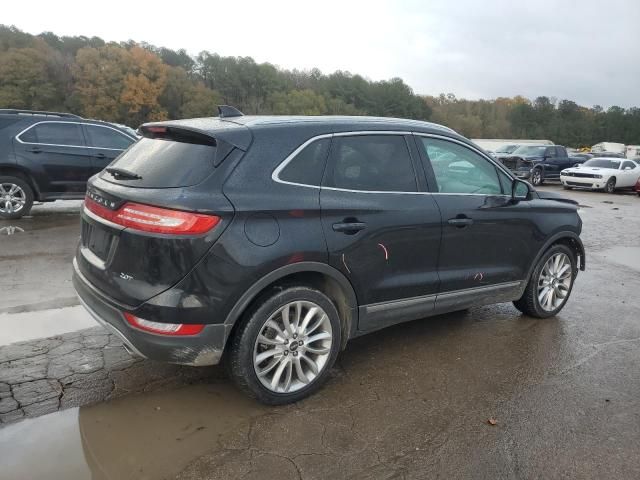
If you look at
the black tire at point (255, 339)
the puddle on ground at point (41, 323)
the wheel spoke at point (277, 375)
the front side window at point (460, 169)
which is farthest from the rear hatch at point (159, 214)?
the front side window at point (460, 169)

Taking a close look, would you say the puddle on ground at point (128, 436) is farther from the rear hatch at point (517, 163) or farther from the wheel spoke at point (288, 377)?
the rear hatch at point (517, 163)

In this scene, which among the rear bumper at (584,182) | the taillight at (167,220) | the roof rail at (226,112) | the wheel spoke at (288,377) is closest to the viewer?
the taillight at (167,220)

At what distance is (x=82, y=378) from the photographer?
3.53 metres

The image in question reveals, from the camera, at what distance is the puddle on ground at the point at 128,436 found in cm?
265

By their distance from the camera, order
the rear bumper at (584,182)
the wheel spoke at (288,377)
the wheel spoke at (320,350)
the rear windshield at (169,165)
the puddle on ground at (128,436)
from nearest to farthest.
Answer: the puddle on ground at (128,436), the rear windshield at (169,165), the wheel spoke at (288,377), the wheel spoke at (320,350), the rear bumper at (584,182)

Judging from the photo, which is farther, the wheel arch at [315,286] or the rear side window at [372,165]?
the rear side window at [372,165]

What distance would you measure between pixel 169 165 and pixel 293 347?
1352 mm

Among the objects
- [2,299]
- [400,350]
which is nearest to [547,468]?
[400,350]

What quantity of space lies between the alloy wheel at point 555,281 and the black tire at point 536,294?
0.10 feet

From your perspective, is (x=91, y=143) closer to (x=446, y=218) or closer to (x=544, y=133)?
(x=446, y=218)

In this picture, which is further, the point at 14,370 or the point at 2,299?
the point at 2,299

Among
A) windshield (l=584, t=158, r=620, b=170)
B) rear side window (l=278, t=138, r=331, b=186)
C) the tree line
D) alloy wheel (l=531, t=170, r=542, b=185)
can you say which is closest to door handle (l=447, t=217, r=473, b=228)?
rear side window (l=278, t=138, r=331, b=186)

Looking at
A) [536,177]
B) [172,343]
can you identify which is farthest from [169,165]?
[536,177]

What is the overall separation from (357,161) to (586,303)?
363 centimetres
